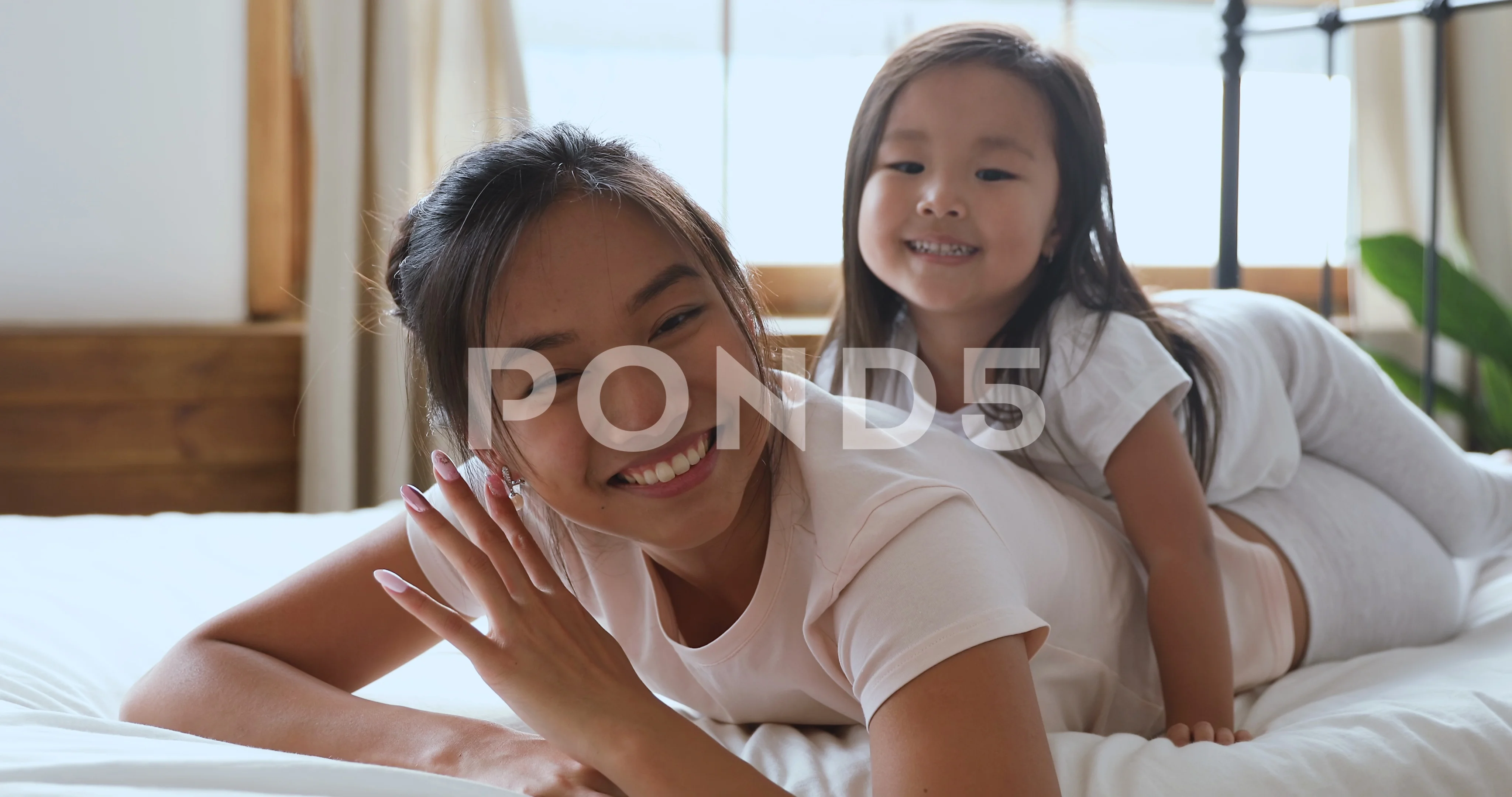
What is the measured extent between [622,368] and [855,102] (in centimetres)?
211

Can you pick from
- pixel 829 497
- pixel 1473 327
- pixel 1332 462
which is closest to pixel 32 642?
pixel 829 497

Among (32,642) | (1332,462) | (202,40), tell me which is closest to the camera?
(32,642)

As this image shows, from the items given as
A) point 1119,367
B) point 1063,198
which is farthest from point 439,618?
point 1063,198

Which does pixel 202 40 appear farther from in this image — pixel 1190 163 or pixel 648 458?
pixel 1190 163

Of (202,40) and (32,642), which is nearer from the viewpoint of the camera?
(32,642)

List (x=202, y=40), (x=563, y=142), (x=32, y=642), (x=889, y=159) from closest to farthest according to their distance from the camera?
1. (x=563, y=142)
2. (x=32, y=642)
3. (x=889, y=159)
4. (x=202, y=40)

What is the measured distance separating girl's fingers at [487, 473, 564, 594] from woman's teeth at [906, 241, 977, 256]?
0.61 m

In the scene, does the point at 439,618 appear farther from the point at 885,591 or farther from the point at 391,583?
the point at 885,591

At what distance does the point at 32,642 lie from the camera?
98 cm

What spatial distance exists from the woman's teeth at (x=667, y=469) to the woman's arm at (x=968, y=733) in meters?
0.21

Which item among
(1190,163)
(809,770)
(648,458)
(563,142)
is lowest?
(809,770)

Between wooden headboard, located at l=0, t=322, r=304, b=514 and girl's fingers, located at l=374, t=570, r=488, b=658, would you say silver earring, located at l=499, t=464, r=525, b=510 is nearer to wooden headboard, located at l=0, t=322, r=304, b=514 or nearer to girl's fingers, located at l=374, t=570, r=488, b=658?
girl's fingers, located at l=374, t=570, r=488, b=658

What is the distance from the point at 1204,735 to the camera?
0.94 m

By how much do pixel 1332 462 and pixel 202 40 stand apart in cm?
211
